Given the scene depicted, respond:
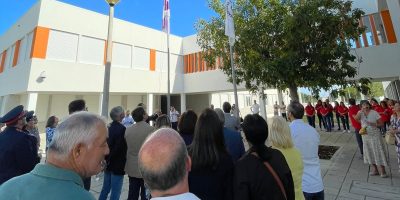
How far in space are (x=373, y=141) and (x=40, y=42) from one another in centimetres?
1668

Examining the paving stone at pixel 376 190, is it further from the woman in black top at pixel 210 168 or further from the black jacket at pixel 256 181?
the woman in black top at pixel 210 168

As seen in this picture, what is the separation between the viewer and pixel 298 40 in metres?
7.36

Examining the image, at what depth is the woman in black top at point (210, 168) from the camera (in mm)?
2145

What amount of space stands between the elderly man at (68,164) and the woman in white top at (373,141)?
21.7 feet

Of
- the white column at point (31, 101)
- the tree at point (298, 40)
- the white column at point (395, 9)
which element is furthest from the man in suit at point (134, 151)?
the white column at point (31, 101)

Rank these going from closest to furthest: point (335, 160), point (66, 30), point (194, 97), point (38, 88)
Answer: point (335, 160)
point (38, 88)
point (66, 30)
point (194, 97)

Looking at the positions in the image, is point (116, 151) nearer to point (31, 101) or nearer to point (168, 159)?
point (168, 159)

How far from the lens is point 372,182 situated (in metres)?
5.44

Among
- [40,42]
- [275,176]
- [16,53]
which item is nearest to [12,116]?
[275,176]

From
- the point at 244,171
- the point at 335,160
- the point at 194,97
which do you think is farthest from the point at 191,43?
the point at 244,171

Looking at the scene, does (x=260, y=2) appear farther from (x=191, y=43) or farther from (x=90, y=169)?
(x=191, y=43)

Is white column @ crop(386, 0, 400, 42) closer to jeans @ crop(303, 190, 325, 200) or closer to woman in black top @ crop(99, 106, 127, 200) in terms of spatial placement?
jeans @ crop(303, 190, 325, 200)

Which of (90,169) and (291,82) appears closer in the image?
(90,169)

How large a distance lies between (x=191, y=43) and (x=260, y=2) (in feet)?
45.3
